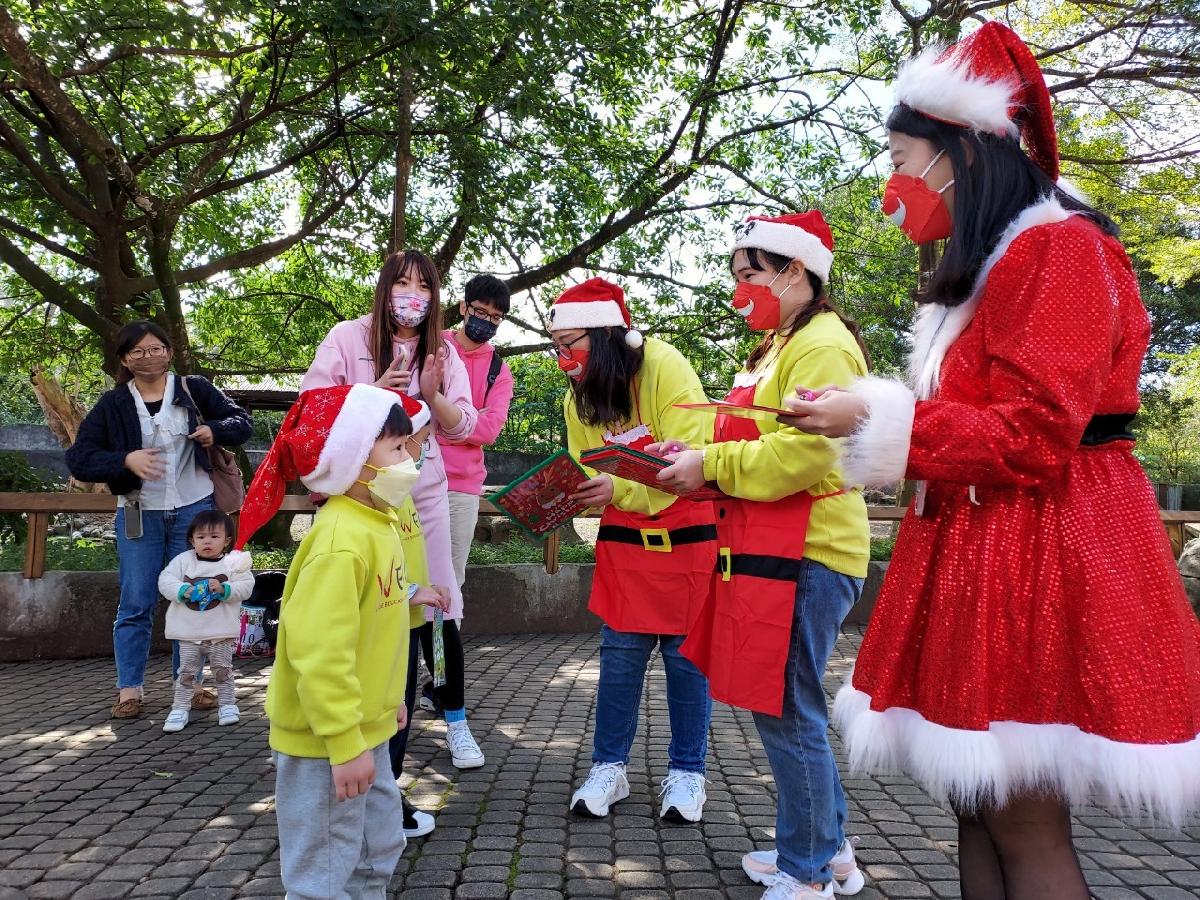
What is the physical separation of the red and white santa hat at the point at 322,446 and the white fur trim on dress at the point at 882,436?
4.14ft

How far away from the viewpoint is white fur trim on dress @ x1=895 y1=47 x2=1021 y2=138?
1832 millimetres

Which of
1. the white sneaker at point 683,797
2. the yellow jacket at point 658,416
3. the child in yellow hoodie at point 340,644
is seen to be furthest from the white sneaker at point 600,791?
the child in yellow hoodie at point 340,644

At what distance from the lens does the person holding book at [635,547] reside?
3492 millimetres

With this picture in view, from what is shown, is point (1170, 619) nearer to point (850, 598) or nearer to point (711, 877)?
point (850, 598)

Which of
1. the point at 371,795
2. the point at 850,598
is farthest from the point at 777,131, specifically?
the point at 371,795

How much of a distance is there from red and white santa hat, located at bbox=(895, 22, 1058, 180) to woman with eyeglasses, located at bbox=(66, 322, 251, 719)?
14.5 feet

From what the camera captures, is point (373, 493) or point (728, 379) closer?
point (373, 493)

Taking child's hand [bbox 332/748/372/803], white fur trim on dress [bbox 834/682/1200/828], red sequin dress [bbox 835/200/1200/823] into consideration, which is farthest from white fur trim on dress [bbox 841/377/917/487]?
child's hand [bbox 332/748/372/803]

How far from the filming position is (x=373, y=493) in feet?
8.12

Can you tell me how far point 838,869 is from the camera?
2.99m

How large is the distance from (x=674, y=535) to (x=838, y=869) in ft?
4.05

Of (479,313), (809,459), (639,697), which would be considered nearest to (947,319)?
(809,459)

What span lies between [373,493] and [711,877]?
5.68ft

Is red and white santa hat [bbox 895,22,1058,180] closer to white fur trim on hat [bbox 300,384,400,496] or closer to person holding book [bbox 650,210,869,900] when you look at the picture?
person holding book [bbox 650,210,869,900]
